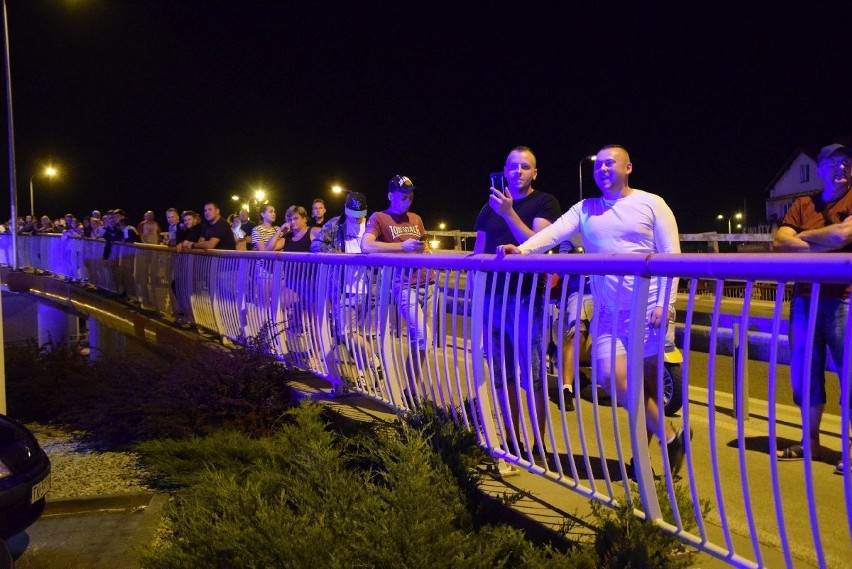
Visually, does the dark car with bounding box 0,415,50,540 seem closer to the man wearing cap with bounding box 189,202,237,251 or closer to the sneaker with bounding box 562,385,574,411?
the sneaker with bounding box 562,385,574,411

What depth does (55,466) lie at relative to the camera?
662 cm

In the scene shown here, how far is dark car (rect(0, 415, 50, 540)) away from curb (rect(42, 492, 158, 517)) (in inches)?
18.2

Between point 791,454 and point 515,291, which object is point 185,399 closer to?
point 515,291

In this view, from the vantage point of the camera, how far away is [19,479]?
4.70 meters

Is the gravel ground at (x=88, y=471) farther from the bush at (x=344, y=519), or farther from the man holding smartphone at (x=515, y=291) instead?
the man holding smartphone at (x=515, y=291)

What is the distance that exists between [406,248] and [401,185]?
0.69 m

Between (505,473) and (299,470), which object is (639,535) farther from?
(299,470)

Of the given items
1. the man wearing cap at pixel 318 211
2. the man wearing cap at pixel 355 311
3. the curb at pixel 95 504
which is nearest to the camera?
the curb at pixel 95 504

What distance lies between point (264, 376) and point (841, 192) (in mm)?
4309

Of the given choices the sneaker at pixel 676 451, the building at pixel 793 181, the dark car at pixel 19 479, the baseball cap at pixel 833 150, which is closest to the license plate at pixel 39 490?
the dark car at pixel 19 479

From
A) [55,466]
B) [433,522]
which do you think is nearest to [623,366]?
[433,522]

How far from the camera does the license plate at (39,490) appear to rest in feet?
15.6

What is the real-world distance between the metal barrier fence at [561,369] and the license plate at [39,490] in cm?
208

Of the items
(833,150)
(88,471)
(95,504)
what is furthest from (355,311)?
(833,150)
